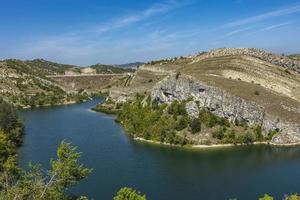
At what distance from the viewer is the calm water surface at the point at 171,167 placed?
189 ft

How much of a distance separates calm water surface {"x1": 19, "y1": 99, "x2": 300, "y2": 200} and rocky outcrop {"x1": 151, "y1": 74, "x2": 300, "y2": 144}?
20.3ft

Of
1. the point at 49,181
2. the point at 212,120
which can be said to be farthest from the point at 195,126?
the point at 49,181

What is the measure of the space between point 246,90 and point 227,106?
779 cm

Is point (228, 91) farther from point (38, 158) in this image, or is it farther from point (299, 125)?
point (38, 158)

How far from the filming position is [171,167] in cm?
7019

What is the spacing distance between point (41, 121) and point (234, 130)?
5790cm

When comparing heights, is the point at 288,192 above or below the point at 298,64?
below

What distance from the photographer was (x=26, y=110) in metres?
157

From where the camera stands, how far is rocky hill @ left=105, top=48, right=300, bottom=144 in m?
89.6

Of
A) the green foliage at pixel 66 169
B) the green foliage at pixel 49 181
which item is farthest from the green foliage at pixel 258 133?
the green foliage at pixel 66 169

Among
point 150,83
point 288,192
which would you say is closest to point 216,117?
point 288,192

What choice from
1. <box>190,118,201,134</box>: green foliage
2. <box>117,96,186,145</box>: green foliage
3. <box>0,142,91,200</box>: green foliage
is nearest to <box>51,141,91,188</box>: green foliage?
<box>0,142,91,200</box>: green foliage

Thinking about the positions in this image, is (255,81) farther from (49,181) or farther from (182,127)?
(49,181)

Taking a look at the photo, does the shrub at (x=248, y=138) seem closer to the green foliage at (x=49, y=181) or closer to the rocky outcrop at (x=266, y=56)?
the green foliage at (x=49, y=181)
